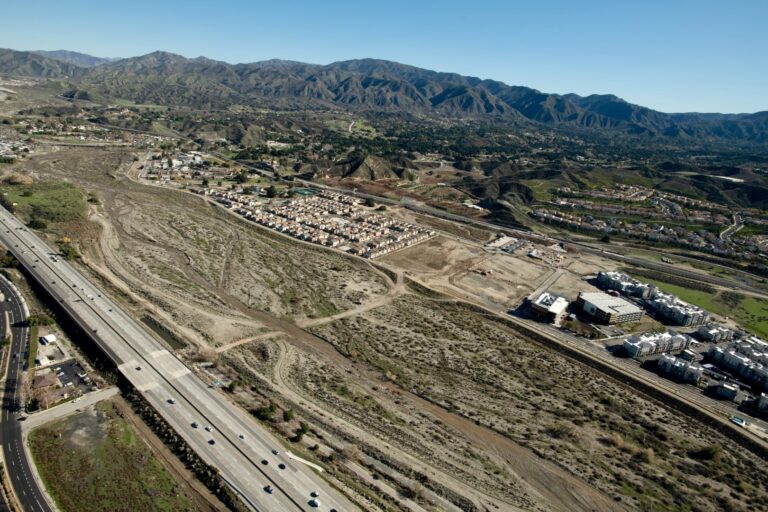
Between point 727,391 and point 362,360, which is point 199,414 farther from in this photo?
point 727,391

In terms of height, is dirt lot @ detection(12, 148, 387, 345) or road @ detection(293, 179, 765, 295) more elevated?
road @ detection(293, 179, 765, 295)

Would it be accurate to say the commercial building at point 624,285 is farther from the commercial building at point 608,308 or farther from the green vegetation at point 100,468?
the green vegetation at point 100,468

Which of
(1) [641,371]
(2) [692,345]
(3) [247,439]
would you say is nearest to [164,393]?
(3) [247,439]

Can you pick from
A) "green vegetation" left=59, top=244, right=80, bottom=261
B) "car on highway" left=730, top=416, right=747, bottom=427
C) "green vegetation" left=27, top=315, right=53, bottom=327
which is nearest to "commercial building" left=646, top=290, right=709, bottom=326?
"car on highway" left=730, top=416, right=747, bottom=427

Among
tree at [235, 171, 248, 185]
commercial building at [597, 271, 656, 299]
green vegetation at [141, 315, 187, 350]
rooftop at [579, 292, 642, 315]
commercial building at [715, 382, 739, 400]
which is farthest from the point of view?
tree at [235, 171, 248, 185]

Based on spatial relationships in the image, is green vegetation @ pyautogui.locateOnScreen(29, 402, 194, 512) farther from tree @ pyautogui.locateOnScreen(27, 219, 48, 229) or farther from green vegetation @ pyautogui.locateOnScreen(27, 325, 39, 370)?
tree @ pyautogui.locateOnScreen(27, 219, 48, 229)

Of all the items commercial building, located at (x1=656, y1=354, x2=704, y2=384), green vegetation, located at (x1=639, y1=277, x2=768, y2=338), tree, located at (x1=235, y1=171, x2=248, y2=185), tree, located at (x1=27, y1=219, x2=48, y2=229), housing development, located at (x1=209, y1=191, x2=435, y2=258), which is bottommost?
commercial building, located at (x1=656, y1=354, x2=704, y2=384)
